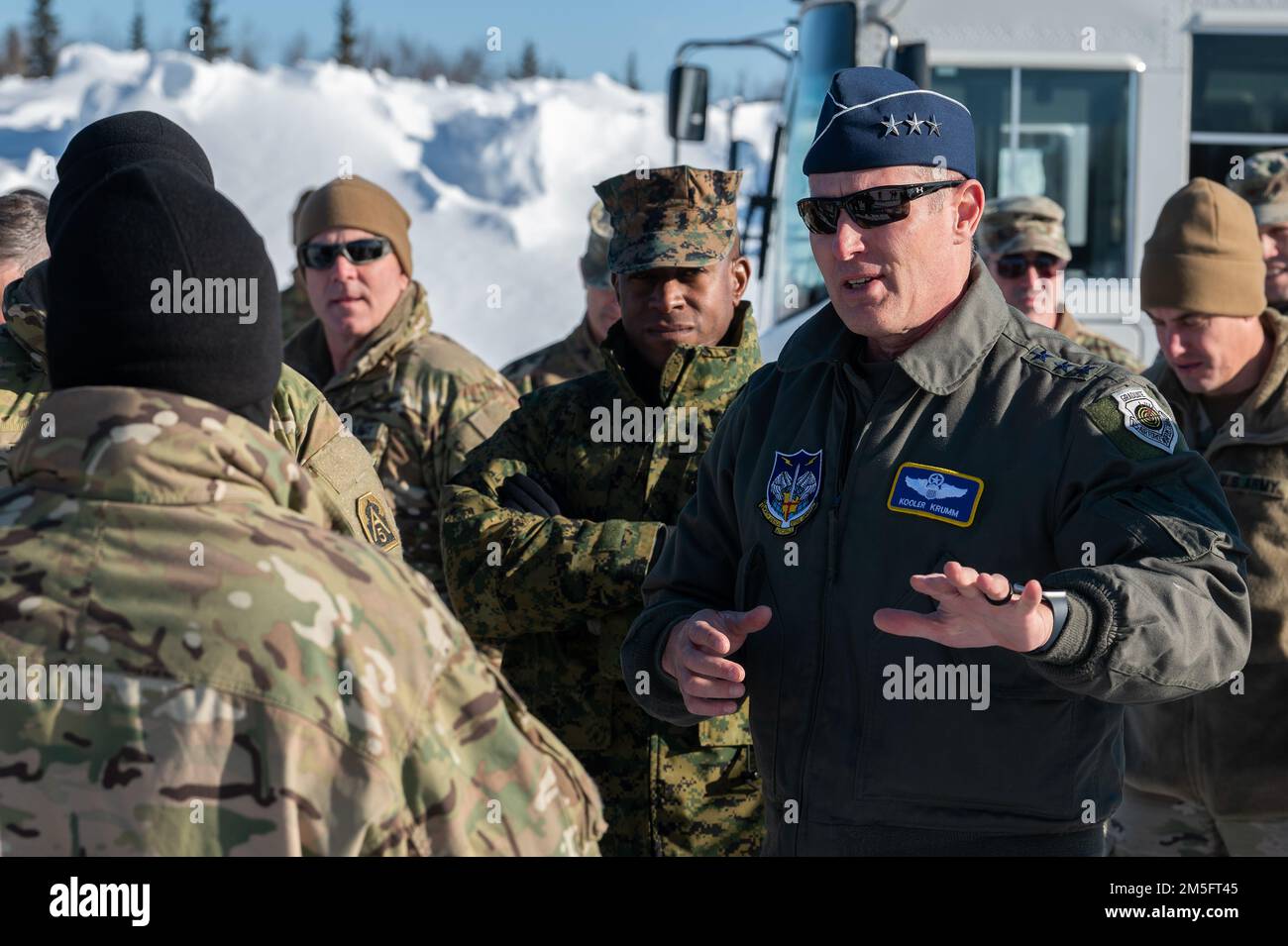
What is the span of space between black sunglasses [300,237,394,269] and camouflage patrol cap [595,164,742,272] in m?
1.50

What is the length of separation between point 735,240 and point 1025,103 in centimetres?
381

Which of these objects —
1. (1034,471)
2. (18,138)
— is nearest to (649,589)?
(1034,471)

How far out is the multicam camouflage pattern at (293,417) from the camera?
305 cm

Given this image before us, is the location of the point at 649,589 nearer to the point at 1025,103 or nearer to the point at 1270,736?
the point at 1270,736

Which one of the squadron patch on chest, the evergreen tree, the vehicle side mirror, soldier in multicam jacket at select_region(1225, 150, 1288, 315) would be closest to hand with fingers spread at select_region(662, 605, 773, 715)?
the squadron patch on chest

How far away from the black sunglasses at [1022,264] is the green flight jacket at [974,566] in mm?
3025

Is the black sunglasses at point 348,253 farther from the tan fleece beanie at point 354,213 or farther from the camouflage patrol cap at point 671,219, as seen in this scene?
the camouflage patrol cap at point 671,219

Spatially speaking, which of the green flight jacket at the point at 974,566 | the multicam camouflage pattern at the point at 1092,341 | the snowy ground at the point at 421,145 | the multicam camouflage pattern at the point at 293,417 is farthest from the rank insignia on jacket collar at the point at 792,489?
the snowy ground at the point at 421,145

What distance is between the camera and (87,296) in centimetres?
163

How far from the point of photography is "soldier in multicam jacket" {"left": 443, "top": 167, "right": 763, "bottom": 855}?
11.3ft

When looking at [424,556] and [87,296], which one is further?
[424,556]

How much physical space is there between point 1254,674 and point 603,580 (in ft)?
5.68

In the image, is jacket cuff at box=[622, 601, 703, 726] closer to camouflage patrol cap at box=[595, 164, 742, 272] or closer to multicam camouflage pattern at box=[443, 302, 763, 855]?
multicam camouflage pattern at box=[443, 302, 763, 855]

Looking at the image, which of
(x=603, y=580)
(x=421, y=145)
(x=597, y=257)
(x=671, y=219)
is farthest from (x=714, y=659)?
(x=421, y=145)
